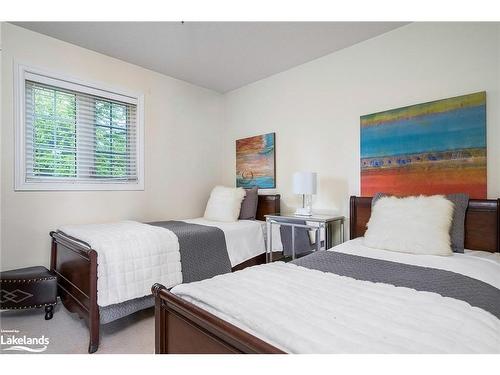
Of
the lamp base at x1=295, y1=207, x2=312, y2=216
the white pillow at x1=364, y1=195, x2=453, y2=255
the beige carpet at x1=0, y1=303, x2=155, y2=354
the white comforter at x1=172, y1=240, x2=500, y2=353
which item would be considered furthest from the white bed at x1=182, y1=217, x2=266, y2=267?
the white comforter at x1=172, y1=240, x2=500, y2=353

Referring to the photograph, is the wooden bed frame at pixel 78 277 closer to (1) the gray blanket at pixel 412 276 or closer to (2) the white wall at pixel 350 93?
(1) the gray blanket at pixel 412 276

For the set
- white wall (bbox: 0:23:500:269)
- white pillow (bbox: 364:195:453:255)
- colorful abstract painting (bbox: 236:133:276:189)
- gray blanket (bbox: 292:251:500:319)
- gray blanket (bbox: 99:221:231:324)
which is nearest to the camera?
gray blanket (bbox: 292:251:500:319)

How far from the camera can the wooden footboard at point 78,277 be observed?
5.92ft

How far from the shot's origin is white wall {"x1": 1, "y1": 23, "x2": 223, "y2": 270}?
7.86 ft

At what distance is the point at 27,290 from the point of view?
2094 millimetres

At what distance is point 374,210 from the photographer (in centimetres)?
209

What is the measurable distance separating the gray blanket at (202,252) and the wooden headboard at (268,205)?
90cm

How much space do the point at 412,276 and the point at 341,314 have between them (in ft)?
2.10

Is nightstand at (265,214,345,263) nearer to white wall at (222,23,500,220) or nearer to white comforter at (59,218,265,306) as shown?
white wall at (222,23,500,220)

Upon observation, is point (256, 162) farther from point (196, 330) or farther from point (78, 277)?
point (196, 330)

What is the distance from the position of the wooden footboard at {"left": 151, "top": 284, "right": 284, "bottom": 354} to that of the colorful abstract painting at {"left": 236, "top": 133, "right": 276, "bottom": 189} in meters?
2.49

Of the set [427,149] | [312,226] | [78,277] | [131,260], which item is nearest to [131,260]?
[131,260]
